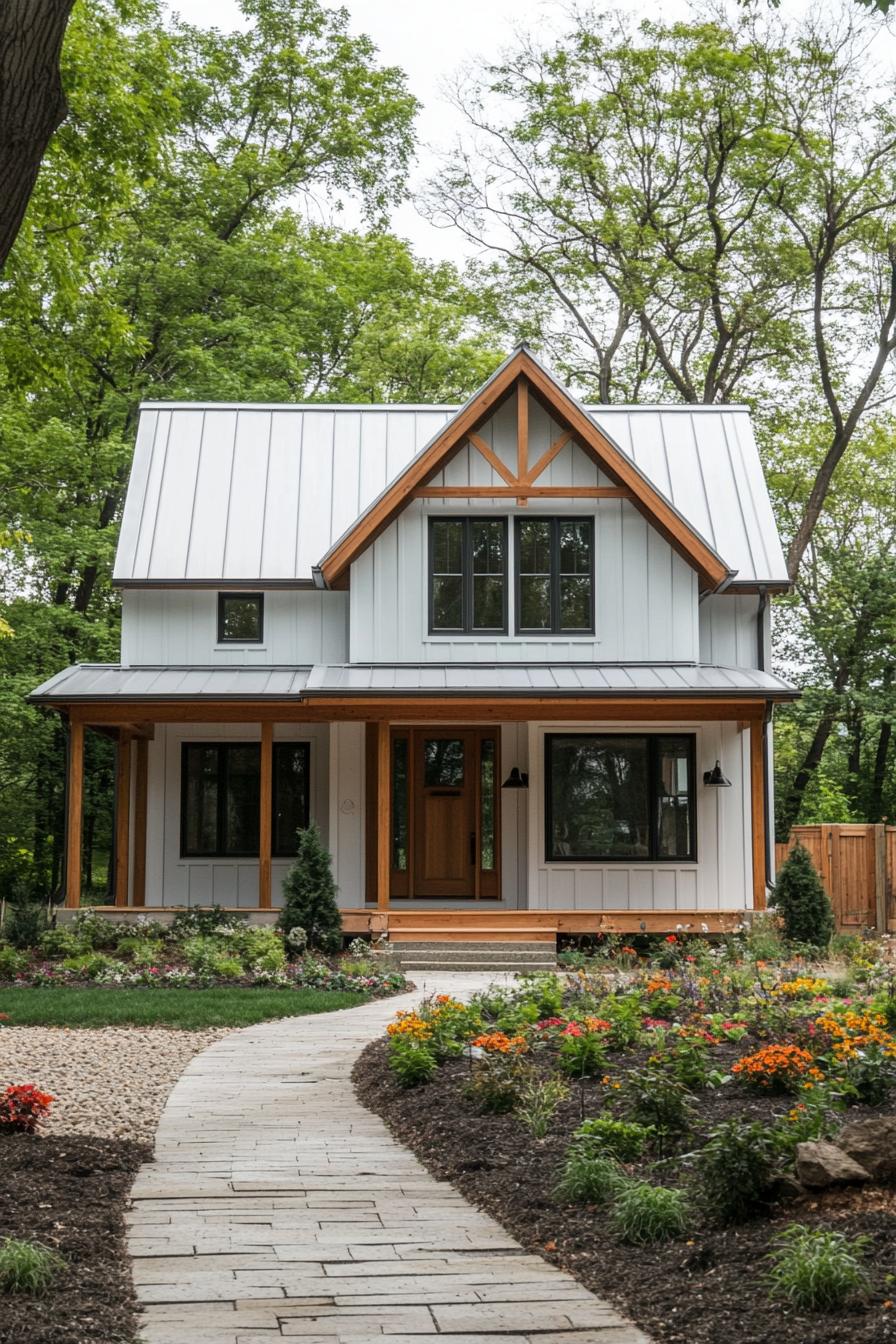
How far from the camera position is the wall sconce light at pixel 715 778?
1914 cm

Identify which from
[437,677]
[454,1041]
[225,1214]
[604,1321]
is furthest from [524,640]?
[604,1321]

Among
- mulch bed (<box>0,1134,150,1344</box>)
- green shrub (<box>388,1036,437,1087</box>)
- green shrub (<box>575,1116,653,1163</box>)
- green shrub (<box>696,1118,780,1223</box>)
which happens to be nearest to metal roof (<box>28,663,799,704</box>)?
green shrub (<box>388,1036,437,1087</box>)

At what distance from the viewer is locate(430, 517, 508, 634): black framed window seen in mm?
19891

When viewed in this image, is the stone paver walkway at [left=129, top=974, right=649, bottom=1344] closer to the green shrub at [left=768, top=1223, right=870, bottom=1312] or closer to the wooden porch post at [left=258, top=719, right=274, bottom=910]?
the green shrub at [left=768, top=1223, right=870, bottom=1312]

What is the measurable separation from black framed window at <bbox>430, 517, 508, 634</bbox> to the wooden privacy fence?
21.3 feet

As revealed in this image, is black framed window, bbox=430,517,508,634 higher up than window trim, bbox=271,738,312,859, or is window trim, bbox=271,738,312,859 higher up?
black framed window, bbox=430,517,508,634

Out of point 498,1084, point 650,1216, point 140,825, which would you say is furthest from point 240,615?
point 650,1216

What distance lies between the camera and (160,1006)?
13414mm

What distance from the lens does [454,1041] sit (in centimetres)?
968

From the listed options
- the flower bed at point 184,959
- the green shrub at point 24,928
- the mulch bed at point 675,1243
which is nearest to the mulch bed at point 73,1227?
the mulch bed at point 675,1243

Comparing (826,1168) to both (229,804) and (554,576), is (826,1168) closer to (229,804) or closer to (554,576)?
(554,576)

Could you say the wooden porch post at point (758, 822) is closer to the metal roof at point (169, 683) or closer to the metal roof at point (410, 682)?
the metal roof at point (410, 682)

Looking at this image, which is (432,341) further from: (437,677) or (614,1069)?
(614,1069)

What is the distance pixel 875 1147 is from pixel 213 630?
16.4 metres
